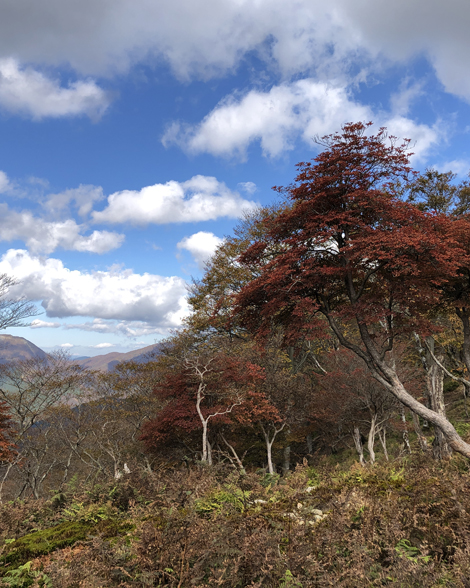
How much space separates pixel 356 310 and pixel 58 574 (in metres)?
6.85

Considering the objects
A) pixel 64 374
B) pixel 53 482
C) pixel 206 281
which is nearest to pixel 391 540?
pixel 206 281

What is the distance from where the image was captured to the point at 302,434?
63.7ft

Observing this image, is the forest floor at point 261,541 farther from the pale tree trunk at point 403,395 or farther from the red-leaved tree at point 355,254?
the red-leaved tree at point 355,254

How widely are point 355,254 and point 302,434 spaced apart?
15090 mm

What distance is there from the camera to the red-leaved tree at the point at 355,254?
24.3ft

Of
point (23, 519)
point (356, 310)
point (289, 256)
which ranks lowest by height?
point (23, 519)

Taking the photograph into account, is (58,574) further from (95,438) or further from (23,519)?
(95,438)

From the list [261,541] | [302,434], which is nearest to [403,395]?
[261,541]

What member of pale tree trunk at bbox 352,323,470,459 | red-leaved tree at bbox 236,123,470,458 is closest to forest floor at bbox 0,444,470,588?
pale tree trunk at bbox 352,323,470,459

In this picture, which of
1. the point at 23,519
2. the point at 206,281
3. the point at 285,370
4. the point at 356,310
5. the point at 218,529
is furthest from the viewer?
the point at 206,281

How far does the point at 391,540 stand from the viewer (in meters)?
2.96

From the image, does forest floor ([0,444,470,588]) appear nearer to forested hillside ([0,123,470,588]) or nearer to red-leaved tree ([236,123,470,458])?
forested hillside ([0,123,470,588])

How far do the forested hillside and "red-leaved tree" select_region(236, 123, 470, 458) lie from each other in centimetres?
5

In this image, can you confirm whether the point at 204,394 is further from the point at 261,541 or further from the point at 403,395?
the point at 261,541
